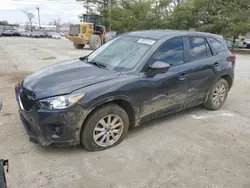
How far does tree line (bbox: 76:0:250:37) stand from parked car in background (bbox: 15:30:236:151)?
52.8 feet

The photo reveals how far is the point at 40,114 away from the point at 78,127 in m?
0.46

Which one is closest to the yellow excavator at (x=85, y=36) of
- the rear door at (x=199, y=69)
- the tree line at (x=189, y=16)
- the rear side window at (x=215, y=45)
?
the tree line at (x=189, y=16)

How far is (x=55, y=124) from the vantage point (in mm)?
2721

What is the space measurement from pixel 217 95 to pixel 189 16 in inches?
713

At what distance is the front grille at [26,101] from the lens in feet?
9.20

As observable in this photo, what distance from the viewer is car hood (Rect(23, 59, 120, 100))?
2.78 metres

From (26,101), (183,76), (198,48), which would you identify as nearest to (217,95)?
(198,48)

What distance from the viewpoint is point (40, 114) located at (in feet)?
8.82

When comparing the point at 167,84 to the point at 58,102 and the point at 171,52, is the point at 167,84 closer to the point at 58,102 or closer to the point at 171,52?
the point at 171,52

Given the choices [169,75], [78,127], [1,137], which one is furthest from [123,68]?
[1,137]

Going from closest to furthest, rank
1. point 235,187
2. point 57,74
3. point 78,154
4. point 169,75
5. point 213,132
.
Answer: point 235,187 → point 78,154 → point 57,74 → point 169,75 → point 213,132

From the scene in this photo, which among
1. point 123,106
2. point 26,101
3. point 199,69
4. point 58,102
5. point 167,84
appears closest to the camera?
point 58,102

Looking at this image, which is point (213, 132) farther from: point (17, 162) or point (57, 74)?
point (17, 162)

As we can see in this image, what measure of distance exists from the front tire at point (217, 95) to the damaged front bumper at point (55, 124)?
107 inches
